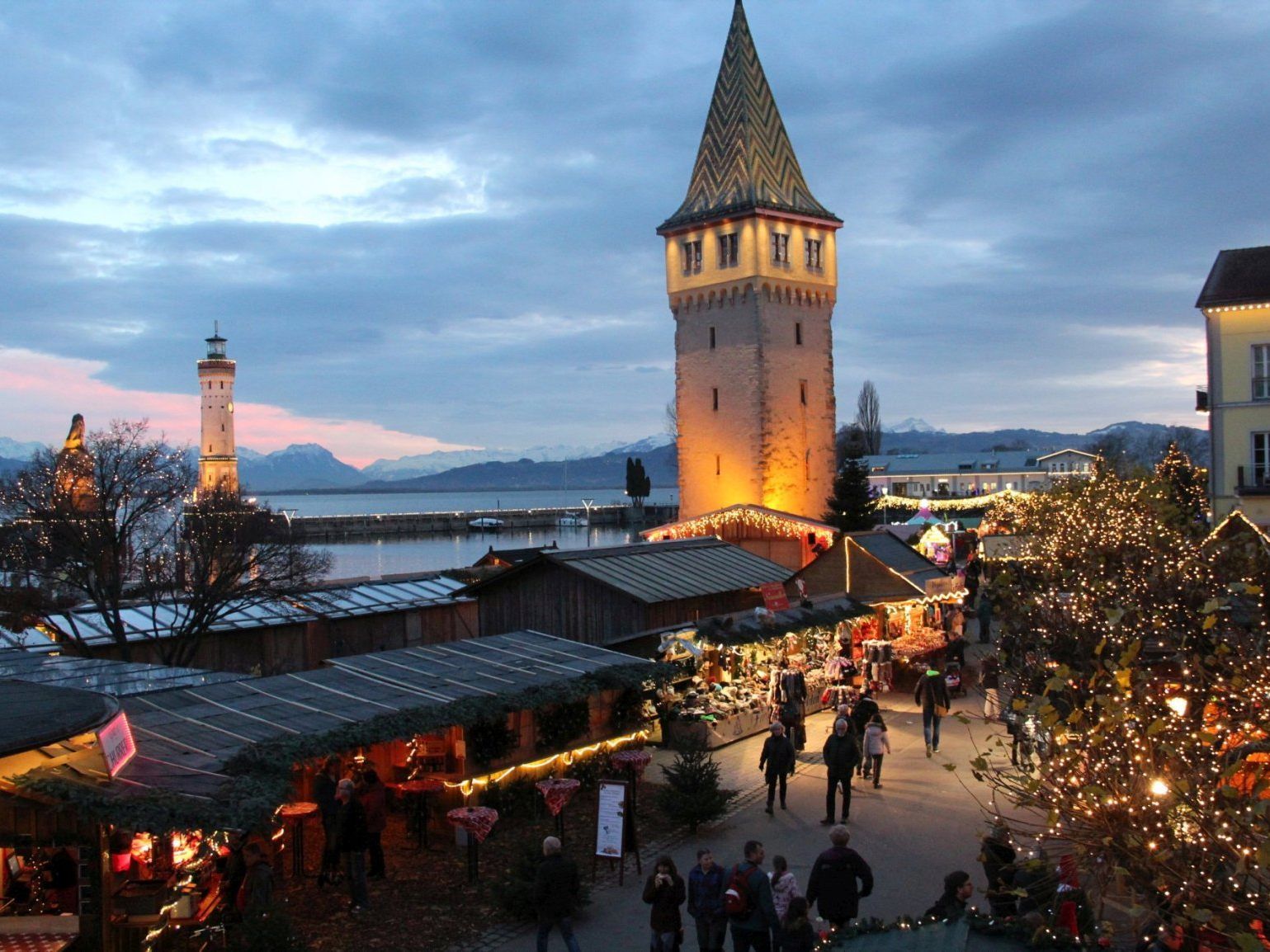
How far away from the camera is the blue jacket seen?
1029 centimetres

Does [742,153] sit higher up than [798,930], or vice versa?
[742,153]

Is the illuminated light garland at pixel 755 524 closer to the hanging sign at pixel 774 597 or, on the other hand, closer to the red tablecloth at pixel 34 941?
the hanging sign at pixel 774 597

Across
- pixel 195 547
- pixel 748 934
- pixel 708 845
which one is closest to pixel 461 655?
pixel 708 845

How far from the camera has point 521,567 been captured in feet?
84.1

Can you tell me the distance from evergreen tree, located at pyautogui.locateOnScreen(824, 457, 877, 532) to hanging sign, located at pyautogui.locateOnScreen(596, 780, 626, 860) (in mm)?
38266

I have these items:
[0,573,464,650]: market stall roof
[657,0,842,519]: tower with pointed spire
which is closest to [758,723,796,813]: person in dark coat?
[0,573,464,650]: market stall roof

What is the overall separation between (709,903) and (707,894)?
7cm

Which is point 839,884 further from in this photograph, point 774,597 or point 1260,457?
point 1260,457

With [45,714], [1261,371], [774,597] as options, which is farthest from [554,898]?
[1261,371]

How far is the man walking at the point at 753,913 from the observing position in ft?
33.0

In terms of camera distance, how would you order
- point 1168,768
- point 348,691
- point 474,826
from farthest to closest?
1. point 348,691
2. point 474,826
3. point 1168,768

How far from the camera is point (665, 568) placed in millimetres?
27062

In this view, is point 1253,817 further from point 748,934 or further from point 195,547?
point 195,547

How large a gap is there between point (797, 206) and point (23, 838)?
45.6 metres
